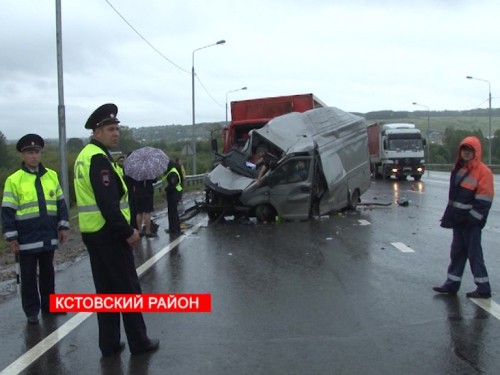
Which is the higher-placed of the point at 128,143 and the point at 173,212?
the point at 128,143

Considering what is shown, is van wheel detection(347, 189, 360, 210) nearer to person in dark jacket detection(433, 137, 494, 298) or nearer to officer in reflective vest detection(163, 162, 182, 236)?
officer in reflective vest detection(163, 162, 182, 236)

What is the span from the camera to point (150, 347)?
457cm

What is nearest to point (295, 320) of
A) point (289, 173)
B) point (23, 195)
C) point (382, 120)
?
point (23, 195)

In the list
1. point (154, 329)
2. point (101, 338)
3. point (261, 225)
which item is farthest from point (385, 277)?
point (261, 225)

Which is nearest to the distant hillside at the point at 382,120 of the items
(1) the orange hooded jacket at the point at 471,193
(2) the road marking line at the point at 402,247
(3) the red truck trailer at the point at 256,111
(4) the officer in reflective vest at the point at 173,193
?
(3) the red truck trailer at the point at 256,111

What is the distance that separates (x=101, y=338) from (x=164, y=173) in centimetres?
756

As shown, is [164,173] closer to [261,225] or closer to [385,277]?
[261,225]

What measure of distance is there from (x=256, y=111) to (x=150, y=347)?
12.8 meters

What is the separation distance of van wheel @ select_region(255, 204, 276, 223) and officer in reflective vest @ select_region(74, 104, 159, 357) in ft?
27.6

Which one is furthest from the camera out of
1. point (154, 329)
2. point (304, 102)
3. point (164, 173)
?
point (304, 102)

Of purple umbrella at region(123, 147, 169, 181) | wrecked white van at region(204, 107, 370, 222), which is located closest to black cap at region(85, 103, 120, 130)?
purple umbrella at region(123, 147, 169, 181)

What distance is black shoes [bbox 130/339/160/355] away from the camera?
4504mm

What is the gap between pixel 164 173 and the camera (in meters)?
11.9

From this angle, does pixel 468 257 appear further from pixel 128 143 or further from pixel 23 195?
pixel 128 143
